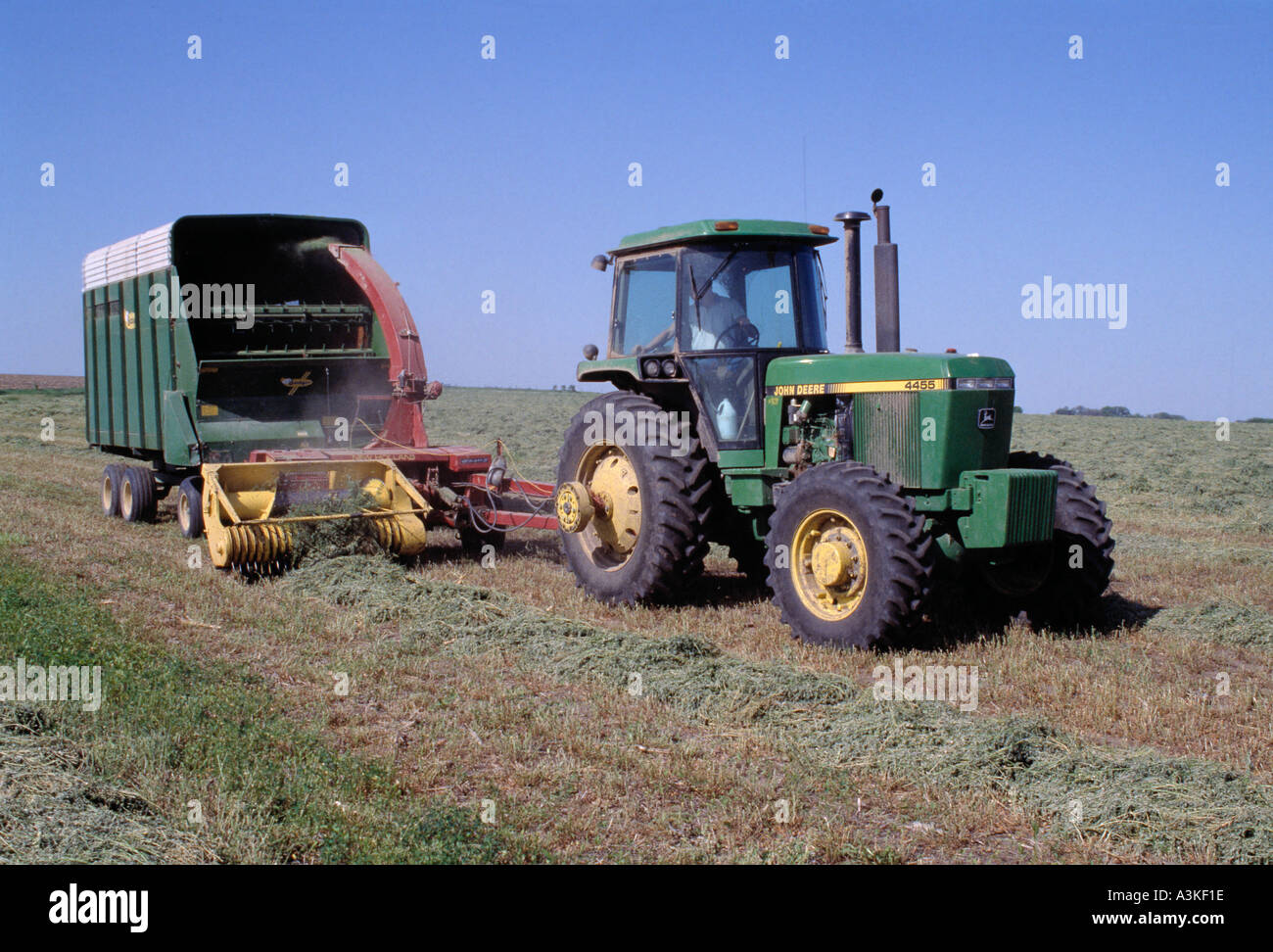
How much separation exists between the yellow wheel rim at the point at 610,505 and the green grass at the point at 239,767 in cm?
294

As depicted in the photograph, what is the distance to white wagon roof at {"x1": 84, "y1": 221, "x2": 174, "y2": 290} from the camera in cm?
1047

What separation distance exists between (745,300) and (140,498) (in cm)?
729

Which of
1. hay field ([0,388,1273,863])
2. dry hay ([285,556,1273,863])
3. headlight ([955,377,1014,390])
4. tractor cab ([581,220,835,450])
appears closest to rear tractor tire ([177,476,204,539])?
hay field ([0,388,1273,863])

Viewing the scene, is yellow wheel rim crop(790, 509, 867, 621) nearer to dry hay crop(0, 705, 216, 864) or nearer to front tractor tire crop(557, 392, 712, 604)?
front tractor tire crop(557, 392, 712, 604)

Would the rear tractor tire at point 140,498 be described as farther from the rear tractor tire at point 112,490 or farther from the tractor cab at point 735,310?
the tractor cab at point 735,310

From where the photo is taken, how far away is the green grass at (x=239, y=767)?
142 inches

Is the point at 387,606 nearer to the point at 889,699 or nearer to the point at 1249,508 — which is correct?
the point at 889,699

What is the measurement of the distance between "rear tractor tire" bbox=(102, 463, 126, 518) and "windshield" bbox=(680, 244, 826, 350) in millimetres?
7510

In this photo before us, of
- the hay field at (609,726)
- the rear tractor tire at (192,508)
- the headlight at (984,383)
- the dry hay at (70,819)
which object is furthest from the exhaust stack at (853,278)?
the rear tractor tire at (192,508)

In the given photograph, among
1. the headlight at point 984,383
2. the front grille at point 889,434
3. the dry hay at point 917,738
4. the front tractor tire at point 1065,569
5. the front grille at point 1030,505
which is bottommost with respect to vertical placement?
the dry hay at point 917,738

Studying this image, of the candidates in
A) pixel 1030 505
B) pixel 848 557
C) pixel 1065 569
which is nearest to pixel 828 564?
pixel 848 557

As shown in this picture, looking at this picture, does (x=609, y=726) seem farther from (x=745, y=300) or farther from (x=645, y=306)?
(x=645, y=306)

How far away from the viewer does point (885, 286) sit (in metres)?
7.30
